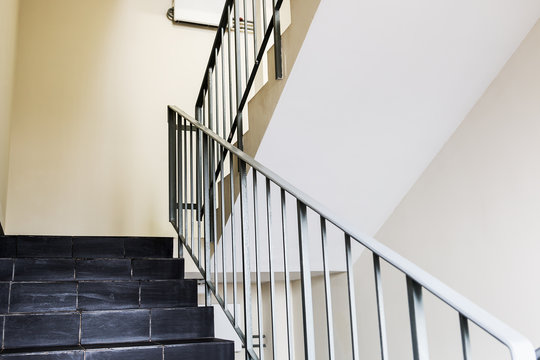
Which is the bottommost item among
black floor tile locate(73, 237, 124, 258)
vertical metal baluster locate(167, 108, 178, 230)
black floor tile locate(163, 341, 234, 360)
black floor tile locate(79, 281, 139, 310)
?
black floor tile locate(163, 341, 234, 360)

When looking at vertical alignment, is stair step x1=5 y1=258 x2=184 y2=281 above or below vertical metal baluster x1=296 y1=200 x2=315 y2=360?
above

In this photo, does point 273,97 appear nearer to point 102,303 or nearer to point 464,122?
point 464,122

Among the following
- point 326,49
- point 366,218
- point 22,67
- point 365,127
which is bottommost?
point 366,218

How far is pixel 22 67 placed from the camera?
388cm

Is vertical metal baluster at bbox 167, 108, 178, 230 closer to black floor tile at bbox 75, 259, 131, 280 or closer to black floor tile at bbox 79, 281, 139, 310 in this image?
black floor tile at bbox 75, 259, 131, 280

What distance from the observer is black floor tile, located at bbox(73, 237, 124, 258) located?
289cm

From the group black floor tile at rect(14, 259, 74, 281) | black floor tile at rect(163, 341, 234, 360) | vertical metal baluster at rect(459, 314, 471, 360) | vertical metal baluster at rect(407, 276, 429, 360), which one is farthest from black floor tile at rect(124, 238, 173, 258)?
vertical metal baluster at rect(459, 314, 471, 360)

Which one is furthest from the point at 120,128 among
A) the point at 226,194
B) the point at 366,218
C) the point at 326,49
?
the point at 326,49

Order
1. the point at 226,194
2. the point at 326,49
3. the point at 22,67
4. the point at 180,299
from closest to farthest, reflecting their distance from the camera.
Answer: the point at 326,49
the point at 180,299
the point at 226,194
the point at 22,67

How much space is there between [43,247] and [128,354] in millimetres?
1236

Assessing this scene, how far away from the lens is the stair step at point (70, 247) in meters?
2.86

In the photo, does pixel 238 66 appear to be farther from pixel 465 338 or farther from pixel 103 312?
pixel 465 338

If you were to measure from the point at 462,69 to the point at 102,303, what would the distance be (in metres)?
1.82

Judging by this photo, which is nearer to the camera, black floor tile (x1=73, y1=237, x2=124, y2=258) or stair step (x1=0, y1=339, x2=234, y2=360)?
stair step (x1=0, y1=339, x2=234, y2=360)
